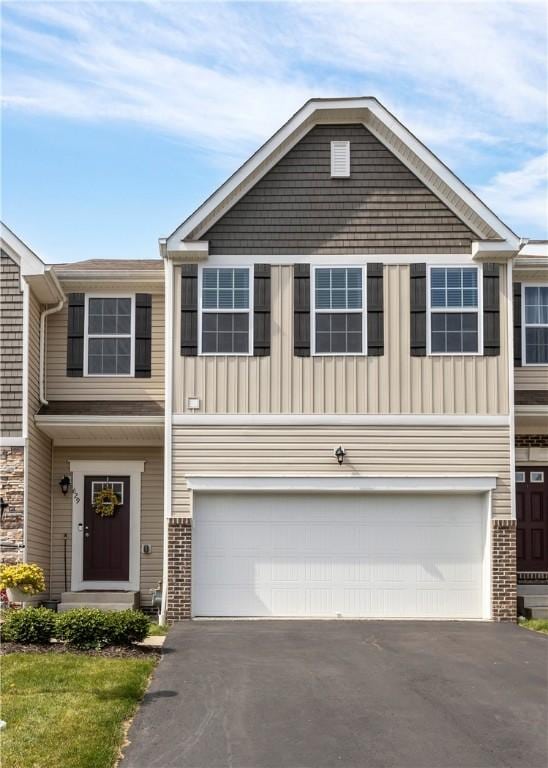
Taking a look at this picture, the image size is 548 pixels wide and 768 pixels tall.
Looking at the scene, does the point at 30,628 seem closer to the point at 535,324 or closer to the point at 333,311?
the point at 333,311

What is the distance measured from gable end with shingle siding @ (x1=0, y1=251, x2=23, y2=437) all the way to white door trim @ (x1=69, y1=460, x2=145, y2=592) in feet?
6.97

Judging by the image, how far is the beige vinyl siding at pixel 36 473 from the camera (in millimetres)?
15586

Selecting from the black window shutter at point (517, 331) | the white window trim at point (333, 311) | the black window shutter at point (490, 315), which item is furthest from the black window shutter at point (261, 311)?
the black window shutter at point (517, 331)

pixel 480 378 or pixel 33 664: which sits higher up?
pixel 480 378

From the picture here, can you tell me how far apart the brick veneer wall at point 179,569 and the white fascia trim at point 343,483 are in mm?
640

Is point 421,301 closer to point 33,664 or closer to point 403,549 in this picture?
point 403,549

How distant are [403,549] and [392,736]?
685cm

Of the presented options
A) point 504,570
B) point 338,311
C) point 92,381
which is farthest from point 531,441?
point 92,381

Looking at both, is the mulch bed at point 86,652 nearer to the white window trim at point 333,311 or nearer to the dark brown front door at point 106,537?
the dark brown front door at point 106,537

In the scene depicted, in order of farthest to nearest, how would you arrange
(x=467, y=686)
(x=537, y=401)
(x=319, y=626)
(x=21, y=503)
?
(x=537, y=401) < (x=21, y=503) < (x=319, y=626) < (x=467, y=686)

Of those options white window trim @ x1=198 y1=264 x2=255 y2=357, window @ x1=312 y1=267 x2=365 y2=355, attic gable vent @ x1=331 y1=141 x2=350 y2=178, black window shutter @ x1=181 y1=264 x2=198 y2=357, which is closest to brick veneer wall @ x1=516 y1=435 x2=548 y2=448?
window @ x1=312 y1=267 x2=365 y2=355

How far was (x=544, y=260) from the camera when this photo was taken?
54.5ft

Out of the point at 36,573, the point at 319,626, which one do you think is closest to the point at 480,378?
the point at 319,626

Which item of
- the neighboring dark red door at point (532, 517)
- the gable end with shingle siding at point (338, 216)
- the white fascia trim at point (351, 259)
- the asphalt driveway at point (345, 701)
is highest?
the gable end with shingle siding at point (338, 216)
